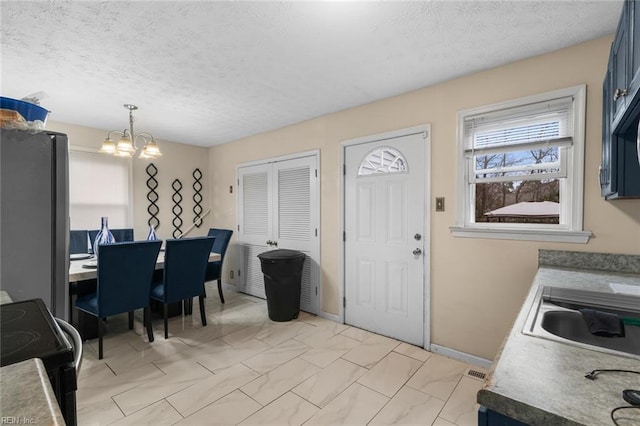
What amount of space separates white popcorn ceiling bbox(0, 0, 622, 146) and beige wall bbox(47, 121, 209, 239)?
86cm

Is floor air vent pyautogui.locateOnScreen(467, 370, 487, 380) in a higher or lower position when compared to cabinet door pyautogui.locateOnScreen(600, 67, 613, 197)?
lower

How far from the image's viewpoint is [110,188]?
402 cm

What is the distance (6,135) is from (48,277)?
697 millimetres

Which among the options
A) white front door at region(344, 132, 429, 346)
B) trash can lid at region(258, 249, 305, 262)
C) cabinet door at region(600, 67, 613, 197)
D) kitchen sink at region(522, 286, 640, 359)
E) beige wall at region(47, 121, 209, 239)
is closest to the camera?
kitchen sink at region(522, 286, 640, 359)

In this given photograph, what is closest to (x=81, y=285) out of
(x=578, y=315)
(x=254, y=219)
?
(x=254, y=219)

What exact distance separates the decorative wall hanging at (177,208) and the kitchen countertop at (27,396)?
433 cm

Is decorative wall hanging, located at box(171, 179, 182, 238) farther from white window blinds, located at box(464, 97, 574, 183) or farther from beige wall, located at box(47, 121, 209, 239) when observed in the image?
white window blinds, located at box(464, 97, 574, 183)

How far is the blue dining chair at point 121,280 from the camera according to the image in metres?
2.50

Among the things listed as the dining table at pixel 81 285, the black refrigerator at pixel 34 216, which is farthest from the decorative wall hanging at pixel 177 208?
the black refrigerator at pixel 34 216

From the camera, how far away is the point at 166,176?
4578 millimetres

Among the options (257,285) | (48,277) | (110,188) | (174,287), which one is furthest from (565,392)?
(110,188)

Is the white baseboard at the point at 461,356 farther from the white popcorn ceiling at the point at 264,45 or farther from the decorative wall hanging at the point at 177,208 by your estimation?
the decorative wall hanging at the point at 177,208

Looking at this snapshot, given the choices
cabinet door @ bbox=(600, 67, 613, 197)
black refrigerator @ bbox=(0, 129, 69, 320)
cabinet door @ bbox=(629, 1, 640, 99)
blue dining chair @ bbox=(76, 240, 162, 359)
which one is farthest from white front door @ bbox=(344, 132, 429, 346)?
black refrigerator @ bbox=(0, 129, 69, 320)

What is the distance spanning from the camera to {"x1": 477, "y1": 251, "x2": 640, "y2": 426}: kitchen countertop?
612 millimetres
